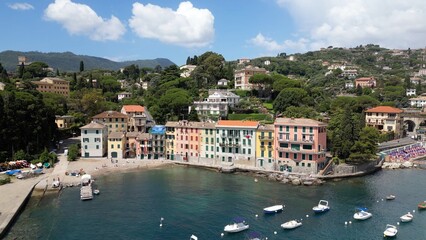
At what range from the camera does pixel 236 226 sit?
36.7 metres

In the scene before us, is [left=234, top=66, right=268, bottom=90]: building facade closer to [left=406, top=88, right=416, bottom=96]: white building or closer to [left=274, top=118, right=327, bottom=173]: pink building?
[left=274, top=118, right=327, bottom=173]: pink building

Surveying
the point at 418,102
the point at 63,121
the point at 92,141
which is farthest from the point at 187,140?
the point at 418,102

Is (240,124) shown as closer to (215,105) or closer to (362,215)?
(215,105)

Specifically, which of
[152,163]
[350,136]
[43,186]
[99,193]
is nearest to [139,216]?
[99,193]

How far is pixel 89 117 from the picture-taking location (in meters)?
96.5

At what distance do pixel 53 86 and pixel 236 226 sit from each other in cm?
10179

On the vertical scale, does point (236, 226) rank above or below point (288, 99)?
below

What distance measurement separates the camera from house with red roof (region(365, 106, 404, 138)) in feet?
316

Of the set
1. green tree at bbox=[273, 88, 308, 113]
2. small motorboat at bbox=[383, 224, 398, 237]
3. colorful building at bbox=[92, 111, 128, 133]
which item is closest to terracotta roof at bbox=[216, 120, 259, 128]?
colorful building at bbox=[92, 111, 128, 133]

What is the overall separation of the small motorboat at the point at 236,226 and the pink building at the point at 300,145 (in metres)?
24.0

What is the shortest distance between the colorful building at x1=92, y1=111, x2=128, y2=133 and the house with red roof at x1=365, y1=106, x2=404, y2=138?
64.8m

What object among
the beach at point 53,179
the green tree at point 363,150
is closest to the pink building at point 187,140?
the beach at point 53,179

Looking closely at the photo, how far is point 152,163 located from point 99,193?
64.7 ft

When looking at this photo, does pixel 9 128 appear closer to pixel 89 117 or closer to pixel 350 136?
pixel 89 117
